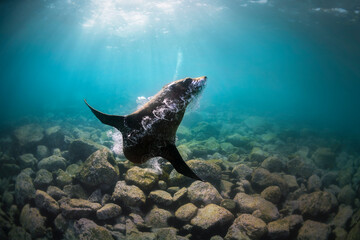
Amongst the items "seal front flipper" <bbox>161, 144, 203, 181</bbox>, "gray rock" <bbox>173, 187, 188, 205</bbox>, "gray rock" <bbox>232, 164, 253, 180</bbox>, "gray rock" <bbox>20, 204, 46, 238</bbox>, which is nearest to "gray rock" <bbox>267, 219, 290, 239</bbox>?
"gray rock" <bbox>173, 187, 188, 205</bbox>

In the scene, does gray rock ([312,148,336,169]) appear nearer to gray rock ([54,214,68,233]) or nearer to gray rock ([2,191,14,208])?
gray rock ([54,214,68,233])

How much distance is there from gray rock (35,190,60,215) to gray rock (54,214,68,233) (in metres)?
0.21

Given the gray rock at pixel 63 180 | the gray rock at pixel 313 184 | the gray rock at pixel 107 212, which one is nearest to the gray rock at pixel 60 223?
the gray rock at pixel 107 212

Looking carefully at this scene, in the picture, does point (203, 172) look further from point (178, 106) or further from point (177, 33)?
point (177, 33)

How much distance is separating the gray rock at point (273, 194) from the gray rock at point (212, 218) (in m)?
1.87

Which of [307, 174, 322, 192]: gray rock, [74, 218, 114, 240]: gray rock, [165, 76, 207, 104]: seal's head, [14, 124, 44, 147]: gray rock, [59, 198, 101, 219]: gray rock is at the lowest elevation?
[14, 124, 44, 147]: gray rock

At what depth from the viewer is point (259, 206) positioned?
5363 millimetres

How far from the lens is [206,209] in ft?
16.3

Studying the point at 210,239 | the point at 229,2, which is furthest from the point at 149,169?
the point at 229,2

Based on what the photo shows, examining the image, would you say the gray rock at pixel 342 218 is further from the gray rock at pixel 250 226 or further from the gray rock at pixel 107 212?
the gray rock at pixel 107 212

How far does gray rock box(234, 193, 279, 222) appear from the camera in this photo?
17.0ft

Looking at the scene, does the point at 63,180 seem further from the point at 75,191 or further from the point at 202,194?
the point at 202,194

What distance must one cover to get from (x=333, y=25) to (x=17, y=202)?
127ft

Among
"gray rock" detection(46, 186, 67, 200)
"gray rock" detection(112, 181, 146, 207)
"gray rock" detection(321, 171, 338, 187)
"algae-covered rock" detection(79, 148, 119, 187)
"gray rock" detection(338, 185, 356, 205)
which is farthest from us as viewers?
"gray rock" detection(321, 171, 338, 187)
